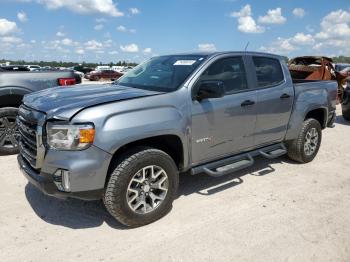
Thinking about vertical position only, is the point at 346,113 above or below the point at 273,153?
below

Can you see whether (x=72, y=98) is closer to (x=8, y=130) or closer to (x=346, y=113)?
(x=8, y=130)

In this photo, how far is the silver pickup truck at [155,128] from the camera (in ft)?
10.9

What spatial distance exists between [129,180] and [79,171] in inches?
20.5

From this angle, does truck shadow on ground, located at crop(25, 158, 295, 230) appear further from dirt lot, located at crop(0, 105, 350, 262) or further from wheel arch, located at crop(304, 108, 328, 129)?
wheel arch, located at crop(304, 108, 328, 129)

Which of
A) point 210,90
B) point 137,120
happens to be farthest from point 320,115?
point 137,120

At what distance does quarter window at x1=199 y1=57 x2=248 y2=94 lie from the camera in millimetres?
4383

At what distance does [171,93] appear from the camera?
391 centimetres

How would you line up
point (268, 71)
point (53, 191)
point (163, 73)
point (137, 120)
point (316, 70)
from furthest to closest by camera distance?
point (316, 70) < point (268, 71) < point (163, 73) < point (137, 120) < point (53, 191)

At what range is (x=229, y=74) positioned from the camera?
4.64m

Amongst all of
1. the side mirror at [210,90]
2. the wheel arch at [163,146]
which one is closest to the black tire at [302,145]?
the side mirror at [210,90]

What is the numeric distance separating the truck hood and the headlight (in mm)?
102

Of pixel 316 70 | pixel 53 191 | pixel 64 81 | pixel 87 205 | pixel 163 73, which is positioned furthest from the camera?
pixel 316 70

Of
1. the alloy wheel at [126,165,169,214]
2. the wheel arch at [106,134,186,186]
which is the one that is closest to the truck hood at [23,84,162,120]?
the wheel arch at [106,134,186,186]

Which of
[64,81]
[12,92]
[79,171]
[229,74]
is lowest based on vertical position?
[79,171]
